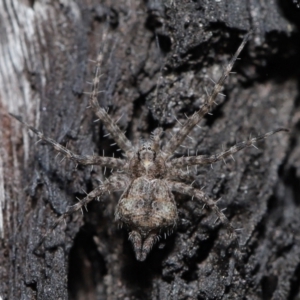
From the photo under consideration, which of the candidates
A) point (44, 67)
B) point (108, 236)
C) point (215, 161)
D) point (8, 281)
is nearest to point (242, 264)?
point (215, 161)

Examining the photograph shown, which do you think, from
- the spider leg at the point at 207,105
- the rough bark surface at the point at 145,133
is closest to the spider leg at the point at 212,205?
the rough bark surface at the point at 145,133

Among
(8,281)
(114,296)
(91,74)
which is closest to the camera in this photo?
(8,281)

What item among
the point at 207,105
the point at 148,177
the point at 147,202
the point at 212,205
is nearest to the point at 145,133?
the point at 148,177

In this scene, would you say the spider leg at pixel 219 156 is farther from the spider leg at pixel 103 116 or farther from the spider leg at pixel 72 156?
the spider leg at pixel 72 156

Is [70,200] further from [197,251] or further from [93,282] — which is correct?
[197,251]

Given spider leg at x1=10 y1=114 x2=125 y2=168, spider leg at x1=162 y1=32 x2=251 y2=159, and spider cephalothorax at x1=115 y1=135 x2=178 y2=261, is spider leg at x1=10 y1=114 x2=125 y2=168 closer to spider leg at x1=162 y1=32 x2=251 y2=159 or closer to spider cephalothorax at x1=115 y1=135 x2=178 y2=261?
spider cephalothorax at x1=115 y1=135 x2=178 y2=261

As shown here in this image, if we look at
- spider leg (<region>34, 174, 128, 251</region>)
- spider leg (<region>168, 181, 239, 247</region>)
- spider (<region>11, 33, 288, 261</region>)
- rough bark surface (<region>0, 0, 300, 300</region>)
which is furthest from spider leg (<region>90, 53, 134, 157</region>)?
spider leg (<region>168, 181, 239, 247</region>)

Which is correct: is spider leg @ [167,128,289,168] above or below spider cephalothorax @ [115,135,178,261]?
above
